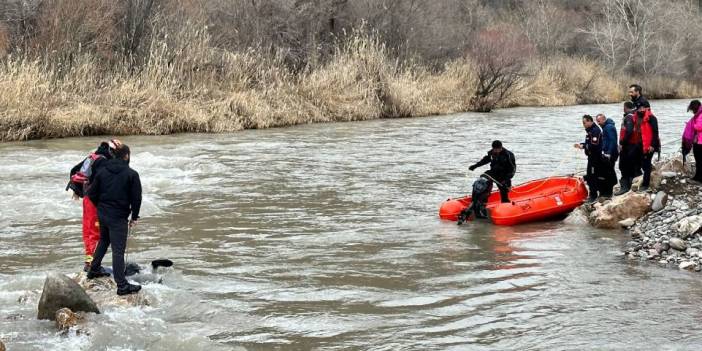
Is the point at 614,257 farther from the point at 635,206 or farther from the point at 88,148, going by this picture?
the point at 88,148

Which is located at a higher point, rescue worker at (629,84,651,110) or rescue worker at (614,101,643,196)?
rescue worker at (629,84,651,110)

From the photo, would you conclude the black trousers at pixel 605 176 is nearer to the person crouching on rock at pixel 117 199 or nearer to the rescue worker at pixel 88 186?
the person crouching on rock at pixel 117 199

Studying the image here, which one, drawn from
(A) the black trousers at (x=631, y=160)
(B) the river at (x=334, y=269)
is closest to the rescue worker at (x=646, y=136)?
(A) the black trousers at (x=631, y=160)

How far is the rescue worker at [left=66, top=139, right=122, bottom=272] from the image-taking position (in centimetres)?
768

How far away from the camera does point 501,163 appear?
12.5 metres

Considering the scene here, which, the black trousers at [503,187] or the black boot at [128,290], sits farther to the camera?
the black trousers at [503,187]

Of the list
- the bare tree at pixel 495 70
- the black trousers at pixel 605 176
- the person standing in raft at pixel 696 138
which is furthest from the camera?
the bare tree at pixel 495 70

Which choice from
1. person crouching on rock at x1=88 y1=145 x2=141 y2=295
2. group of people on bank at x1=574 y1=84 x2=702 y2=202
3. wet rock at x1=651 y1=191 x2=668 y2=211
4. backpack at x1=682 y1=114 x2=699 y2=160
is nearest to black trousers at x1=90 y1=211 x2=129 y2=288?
person crouching on rock at x1=88 y1=145 x2=141 y2=295

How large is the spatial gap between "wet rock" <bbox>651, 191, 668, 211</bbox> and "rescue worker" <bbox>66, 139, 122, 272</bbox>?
7.50 m

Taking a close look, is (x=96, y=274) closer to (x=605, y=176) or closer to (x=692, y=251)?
(x=692, y=251)

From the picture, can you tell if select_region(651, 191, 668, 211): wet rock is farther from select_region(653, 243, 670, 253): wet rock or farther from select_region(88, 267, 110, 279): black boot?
select_region(88, 267, 110, 279): black boot

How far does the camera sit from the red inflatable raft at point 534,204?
11.9 meters

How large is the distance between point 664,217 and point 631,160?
64.6 inches

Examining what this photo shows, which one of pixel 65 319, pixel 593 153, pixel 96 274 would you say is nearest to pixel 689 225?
pixel 593 153
